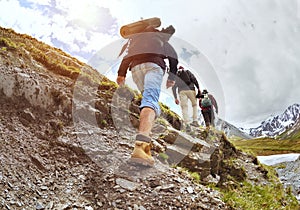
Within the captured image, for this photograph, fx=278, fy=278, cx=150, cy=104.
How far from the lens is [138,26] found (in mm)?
6539

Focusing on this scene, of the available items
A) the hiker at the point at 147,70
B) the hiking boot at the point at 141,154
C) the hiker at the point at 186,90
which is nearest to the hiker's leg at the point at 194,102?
the hiker at the point at 186,90

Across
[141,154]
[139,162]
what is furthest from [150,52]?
[139,162]

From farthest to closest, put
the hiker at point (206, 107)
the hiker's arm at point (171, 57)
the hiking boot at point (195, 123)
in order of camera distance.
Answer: the hiker at point (206, 107) < the hiking boot at point (195, 123) < the hiker's arm at point (171, 57)

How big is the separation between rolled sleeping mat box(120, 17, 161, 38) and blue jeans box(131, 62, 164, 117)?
0.85 m

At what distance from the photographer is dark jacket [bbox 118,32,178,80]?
21.0 feet

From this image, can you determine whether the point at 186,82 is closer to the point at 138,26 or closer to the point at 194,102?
the point at 194,102

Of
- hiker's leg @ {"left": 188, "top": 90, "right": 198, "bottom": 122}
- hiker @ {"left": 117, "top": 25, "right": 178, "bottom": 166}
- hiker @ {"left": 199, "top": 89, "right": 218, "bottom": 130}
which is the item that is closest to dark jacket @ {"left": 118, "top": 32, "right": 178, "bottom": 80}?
hiker @ {"left": 117, "top": 25, "right": 178, "bottom": 166}

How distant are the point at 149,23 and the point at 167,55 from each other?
0.85 metres

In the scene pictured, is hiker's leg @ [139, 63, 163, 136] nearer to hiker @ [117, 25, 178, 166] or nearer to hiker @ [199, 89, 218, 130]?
hiker @ [117, 25, 178, 166]

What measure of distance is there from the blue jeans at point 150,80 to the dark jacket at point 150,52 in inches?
4.9

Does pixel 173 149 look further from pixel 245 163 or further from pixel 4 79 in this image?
pixel 245 163

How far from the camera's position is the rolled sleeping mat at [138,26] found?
6.46 metres

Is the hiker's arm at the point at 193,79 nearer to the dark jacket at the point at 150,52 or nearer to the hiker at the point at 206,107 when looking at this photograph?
the hiker at the point at 206,107

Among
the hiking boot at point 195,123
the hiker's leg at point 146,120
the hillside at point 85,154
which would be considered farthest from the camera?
the hiking boot at point 195,123
